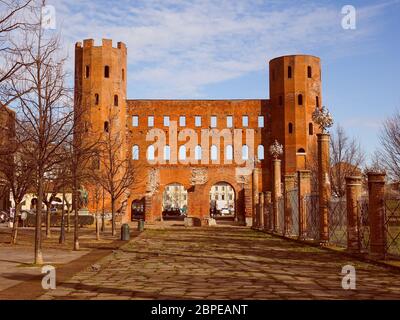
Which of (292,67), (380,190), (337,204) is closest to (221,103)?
(292,67)

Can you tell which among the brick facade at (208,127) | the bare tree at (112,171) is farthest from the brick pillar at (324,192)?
the brick facade at (208,127)

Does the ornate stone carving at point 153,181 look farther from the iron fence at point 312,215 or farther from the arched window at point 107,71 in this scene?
the iron fence at point 312,215

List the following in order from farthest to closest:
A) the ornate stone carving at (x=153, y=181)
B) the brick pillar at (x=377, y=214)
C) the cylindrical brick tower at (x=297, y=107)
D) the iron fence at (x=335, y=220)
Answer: the ornate stone carving at (x=153, y=181)
the cylindrical brick tower at (x=297, y=107)
the iron fence at (x=335, y=220)
the brick pillar at (x=377, y=214)

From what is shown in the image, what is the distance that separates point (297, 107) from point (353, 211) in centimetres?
3435

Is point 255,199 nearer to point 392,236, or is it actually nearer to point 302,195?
point 302,195

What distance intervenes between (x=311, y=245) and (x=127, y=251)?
7.01 meters

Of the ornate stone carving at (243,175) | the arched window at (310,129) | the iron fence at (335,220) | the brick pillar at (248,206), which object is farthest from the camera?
the ornate stone carving at (243,175)

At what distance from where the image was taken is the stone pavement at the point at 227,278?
27.9 ft

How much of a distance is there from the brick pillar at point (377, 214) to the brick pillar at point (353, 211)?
196 centimetres

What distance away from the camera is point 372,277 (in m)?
10.6

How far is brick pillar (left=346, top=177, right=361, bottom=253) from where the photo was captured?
15.7m

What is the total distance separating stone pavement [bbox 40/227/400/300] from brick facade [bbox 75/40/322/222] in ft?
107

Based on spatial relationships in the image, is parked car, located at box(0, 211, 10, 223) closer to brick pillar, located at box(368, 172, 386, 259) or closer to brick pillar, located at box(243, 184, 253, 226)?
brick pillar, located at box(243, 184, 253, 226)

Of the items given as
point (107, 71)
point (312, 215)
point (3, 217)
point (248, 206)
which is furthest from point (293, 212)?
point (3, 217)
